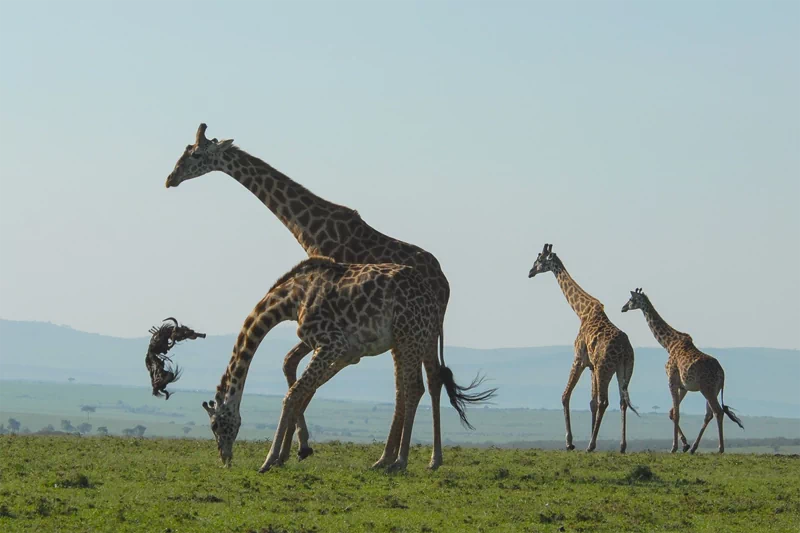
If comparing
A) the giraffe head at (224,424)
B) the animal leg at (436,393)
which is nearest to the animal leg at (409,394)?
the animal leg at (436,393)

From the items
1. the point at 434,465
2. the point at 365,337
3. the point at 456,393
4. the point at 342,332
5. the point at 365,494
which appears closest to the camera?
the point at 365,494

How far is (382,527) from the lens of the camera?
14.5m

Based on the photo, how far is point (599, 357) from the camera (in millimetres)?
26031

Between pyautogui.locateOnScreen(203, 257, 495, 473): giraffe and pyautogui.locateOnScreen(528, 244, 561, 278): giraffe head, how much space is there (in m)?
12.0

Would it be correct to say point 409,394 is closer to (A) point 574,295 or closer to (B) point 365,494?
(B) point 365,494

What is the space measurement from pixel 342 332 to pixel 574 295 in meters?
11.5

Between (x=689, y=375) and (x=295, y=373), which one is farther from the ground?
(x=689, y=375)

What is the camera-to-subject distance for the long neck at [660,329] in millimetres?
29469

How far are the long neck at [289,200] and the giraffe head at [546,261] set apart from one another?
9781mm

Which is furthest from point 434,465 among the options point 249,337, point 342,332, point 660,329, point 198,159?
point 660,329

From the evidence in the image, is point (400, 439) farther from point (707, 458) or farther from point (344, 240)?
point (707, 458)

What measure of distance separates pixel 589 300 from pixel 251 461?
10497 mm

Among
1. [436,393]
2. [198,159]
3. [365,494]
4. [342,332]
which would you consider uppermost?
[198,159]

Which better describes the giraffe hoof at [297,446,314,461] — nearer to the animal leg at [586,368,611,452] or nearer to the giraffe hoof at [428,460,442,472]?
the giraffe hoof at [428,460,442,472]
